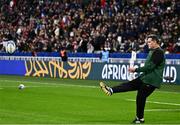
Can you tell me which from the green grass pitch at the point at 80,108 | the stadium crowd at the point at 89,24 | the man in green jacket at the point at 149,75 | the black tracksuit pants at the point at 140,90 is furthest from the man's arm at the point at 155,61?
the stadium crowd at the point at 89,24

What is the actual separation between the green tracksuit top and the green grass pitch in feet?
3.53

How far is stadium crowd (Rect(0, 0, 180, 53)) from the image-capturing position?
1503 inches

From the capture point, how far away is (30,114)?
16.8 metres

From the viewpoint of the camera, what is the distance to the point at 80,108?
19.0 meters

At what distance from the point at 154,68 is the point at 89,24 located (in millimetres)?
28533

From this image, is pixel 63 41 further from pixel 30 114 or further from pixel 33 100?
pixel 30 114

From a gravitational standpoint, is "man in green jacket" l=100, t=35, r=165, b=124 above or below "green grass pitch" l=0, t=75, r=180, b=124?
above

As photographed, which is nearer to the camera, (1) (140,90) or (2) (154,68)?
(2) (154,68)

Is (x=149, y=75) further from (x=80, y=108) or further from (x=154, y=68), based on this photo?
(x=80, y=108)

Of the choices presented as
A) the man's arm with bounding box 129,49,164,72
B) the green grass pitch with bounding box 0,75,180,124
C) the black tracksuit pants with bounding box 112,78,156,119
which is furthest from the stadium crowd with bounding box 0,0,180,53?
the man's arm with bounding box 129,49,164,72

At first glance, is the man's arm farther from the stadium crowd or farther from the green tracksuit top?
the stadium crowd

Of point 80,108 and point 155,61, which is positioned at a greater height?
point 155,61

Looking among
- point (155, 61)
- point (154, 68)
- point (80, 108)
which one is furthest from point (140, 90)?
point (80, 108)

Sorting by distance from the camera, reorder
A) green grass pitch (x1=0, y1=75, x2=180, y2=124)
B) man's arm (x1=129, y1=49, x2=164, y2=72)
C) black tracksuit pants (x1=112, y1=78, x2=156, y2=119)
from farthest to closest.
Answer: green grass pitch (x1=0, y1=75, x2=180, y2=124)
black tracksuit pants (x1=112, y1=78, x2=156, y2=119)
man's arm (x1=129, y1=49, x2=164, y2=72)
